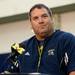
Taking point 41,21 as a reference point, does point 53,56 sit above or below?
below

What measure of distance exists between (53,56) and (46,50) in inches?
2.7

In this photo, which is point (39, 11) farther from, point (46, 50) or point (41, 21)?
point (46, 50)

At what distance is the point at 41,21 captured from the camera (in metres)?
1.76

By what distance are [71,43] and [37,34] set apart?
27 cm

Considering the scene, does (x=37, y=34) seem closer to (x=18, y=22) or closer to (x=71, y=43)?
(x=71, y=43)

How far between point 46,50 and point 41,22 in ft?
0.63

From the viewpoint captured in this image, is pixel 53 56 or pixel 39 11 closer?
pixel 53 56

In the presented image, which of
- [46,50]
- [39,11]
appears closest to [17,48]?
[46,50]

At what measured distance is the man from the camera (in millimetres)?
1628

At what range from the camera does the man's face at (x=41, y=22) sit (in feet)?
5.80

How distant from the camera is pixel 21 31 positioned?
4512 millimetres

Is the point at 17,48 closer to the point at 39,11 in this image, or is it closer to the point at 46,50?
the point at 46,50

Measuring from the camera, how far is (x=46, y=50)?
1.71 metres

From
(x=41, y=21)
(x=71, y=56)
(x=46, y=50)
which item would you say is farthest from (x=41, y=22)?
(x=71, y=56)
